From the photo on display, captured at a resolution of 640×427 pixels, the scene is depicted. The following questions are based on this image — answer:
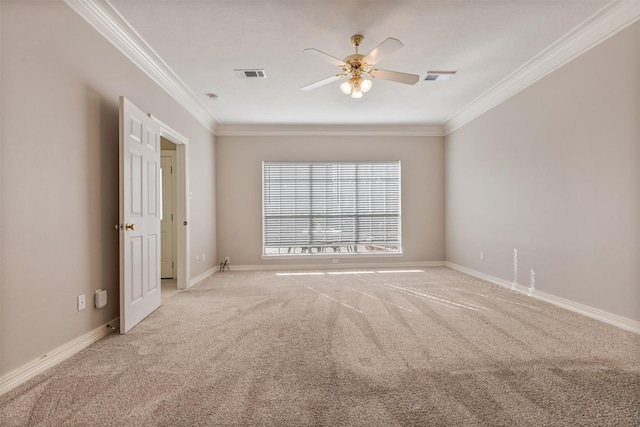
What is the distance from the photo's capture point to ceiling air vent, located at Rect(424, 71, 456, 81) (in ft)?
13.9

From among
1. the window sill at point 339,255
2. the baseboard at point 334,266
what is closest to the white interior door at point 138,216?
the baseboard at point 334,266

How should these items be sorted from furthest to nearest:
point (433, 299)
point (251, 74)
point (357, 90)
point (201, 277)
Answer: point (201, 277)
point (251, 74)
point (433, 299)
point (357, 90)

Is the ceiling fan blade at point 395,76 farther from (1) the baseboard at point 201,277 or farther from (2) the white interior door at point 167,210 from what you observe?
(2) the white interior door at point 167,210

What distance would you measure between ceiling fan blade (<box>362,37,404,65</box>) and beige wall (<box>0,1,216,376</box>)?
92.2 inches

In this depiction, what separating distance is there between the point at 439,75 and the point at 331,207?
3.24 meters

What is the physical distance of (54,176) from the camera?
2.42 metres

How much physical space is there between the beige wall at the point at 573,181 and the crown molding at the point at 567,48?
0.27 feet

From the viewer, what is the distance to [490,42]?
350cm

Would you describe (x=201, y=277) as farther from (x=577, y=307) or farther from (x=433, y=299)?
(x=577, y=307)

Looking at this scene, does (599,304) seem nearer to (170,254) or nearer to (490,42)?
(490,42)

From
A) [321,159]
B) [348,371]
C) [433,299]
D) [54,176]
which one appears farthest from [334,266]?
[54,176]

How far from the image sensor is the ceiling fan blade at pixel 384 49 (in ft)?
9.02

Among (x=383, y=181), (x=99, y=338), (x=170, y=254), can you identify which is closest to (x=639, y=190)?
(x=383, y=181)

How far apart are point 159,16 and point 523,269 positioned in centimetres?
488
